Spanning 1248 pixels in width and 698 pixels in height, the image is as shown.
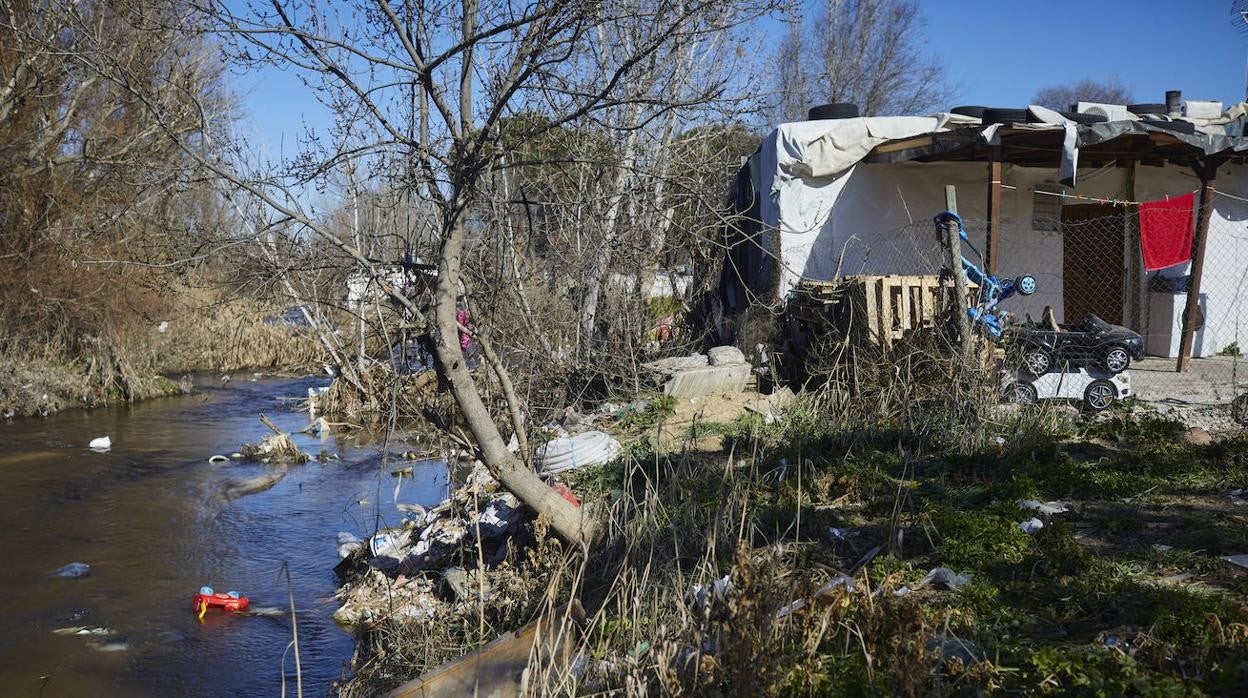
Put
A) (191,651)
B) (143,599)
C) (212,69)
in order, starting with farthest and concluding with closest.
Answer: (212,69) < (143,599) < (191,651)

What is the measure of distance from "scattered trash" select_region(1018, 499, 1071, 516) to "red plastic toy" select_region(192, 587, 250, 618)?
201 inches

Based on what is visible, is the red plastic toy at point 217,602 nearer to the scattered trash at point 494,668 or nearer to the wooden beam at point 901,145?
the scattered trash at point 494,668

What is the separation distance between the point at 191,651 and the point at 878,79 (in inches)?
1049

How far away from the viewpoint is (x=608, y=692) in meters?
3.57

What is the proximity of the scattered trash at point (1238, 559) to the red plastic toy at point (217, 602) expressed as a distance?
5911 millimetres

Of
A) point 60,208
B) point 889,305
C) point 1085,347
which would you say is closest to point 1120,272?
point 1085,347

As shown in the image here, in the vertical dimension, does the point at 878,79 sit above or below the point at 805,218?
above

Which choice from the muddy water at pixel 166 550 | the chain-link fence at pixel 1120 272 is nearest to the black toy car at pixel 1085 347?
the chain-link fence at pixel 1120 272

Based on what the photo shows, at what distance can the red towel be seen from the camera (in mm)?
11297

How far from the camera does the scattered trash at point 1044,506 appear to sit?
5.41m

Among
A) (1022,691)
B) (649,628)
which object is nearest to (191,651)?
(649,628)

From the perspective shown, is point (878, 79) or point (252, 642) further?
point (878, 79)

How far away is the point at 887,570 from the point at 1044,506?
155 centimetres

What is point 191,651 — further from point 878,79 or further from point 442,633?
point 878,79
